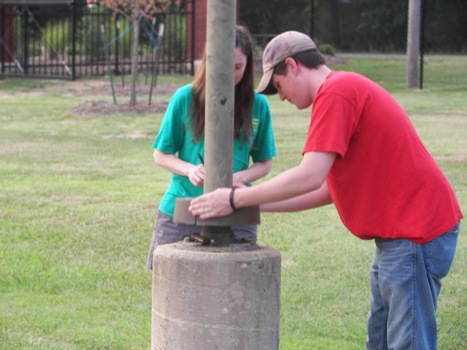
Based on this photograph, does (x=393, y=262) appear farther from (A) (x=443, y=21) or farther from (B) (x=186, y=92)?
(A) (x=443, y=21)

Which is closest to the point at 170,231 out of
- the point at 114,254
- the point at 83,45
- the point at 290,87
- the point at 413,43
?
the point at 290,87

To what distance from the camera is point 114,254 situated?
820 centimetres

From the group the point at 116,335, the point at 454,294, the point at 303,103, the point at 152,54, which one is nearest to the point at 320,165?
the point at 303,103

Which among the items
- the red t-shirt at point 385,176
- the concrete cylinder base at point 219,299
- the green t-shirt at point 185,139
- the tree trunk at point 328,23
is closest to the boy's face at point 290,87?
the red t-shirt at point 385,176

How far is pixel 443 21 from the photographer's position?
40656 mm

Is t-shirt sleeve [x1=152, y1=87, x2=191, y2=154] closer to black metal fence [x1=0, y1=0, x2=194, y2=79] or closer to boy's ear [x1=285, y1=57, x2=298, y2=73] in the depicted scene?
boy's ear [x1=285, y1=57, x2=298, y2=73]

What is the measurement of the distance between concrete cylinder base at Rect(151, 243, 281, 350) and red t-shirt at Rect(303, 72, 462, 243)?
40 centimetres

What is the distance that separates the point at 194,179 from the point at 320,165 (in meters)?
1.00

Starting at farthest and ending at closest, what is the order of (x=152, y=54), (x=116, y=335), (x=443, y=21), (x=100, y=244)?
(x=443, y=21)
(x=152, y=54)
(x=100, y=244)
(x=116, y=335)

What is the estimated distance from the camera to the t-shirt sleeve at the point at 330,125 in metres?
3.72

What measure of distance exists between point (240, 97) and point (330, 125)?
1.16 m

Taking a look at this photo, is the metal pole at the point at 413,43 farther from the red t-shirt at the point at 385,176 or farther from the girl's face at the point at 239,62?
the red t-shirt at the point at 385,176

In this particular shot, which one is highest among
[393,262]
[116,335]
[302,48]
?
[302,48]

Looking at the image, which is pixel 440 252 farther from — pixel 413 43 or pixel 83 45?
pixel 83 45
